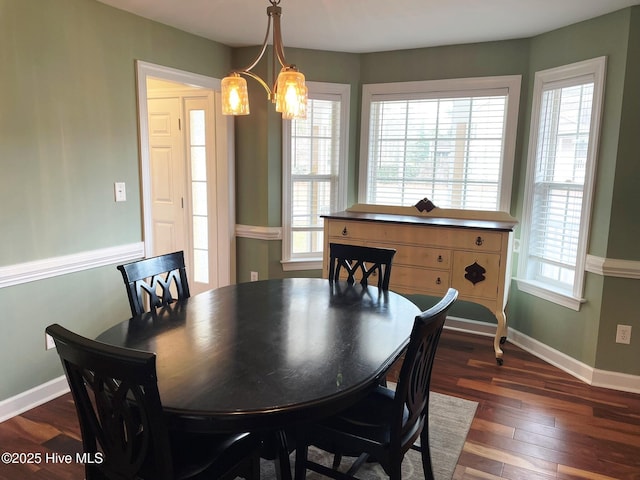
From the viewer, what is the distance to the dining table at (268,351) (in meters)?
1.26

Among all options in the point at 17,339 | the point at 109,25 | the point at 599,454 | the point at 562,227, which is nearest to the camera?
the point at 599,454

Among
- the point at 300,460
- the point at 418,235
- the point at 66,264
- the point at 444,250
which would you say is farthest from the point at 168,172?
the point at 300,460

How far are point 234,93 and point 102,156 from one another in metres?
1.44

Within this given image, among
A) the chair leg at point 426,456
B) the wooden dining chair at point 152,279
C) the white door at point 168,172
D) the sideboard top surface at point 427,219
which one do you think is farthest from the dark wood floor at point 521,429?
the white door at point 168,172

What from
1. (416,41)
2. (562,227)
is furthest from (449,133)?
(562,227)

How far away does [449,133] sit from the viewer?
12.5ft

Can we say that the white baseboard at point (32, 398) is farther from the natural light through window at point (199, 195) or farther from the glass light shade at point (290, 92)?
the glass light shade at point (290, 92)

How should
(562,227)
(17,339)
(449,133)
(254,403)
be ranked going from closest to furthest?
(254,403) < (17,339) < (562,227) < (449,133)

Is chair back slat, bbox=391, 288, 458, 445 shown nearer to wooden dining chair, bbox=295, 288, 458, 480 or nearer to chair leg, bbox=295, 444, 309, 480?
wooden dining chair, bbox=295, 288, 458, 480

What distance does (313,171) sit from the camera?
4070 millimetres

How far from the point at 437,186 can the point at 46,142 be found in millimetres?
2896

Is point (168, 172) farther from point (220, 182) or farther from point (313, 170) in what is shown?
point (313, 170)

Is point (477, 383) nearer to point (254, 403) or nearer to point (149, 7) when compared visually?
point (254, 403)

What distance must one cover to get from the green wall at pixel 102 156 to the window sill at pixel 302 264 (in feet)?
4.51
